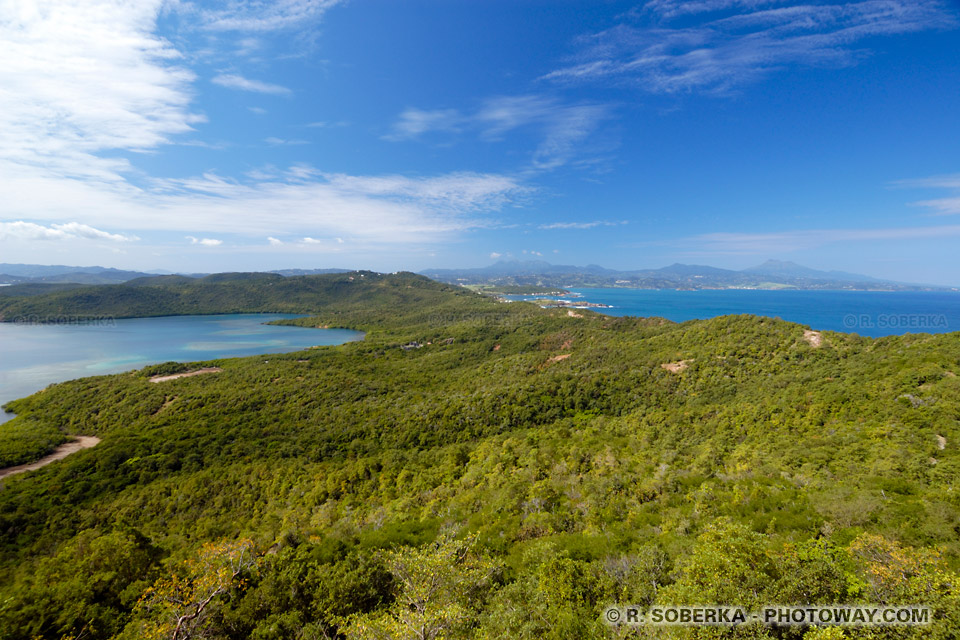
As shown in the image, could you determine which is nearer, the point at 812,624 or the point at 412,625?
the point at 812,624

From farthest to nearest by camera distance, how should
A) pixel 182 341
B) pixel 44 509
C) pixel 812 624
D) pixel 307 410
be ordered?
pixel 182 341, pixel 307 410, pixel 44 509, pixel 812 624

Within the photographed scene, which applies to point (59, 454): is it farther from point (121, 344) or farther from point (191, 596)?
point (121, 344)

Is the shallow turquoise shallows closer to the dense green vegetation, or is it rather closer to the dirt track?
the dirt track

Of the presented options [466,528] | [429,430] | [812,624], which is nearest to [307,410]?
[429,430]

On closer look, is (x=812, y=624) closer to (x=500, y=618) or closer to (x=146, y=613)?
(x=500, y=618)

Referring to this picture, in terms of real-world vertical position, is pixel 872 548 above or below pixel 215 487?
above

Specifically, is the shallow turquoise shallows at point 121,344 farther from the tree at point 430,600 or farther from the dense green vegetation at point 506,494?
the tree at point 430,600
